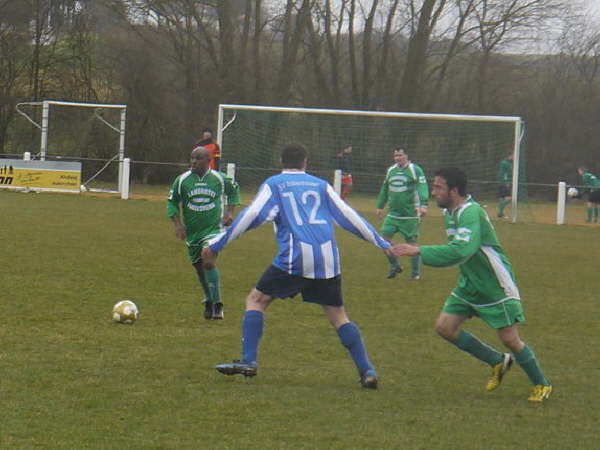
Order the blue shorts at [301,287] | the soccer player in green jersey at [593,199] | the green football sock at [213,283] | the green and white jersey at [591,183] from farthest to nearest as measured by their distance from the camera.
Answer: the soccer player in green jersey at [593,199]
the green and white jersey at [591,183]
the green football sock at [213,283]
the blue shorts at [301,287]

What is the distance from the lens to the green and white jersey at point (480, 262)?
6152 mm

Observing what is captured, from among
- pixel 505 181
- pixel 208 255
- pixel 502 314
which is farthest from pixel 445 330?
pixel 505 181

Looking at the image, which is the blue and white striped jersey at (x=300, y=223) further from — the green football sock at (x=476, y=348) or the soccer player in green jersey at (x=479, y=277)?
the green football sock at (x=476, y=348)

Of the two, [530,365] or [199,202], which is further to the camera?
[199,202]

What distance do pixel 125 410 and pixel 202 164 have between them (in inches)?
153

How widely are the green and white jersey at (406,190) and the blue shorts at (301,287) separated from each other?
22.9ft

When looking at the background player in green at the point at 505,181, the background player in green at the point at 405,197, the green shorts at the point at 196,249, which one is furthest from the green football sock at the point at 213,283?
the background player in green at the point at 505,181

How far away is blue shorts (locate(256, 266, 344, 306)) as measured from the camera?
6488 mm

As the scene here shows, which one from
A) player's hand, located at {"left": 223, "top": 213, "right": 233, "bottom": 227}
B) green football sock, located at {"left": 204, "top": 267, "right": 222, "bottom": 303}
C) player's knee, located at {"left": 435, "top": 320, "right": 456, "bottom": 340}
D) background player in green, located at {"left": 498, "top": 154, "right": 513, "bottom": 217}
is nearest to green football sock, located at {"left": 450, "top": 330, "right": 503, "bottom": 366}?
player's knee, located at {"left": 435, "top": 320, "right": 456, "bottom": 340}

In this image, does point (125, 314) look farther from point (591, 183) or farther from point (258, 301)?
point (591, 183)

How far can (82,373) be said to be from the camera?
672 cm

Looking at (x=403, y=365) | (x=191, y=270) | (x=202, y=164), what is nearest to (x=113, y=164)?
(x=191, y=270)

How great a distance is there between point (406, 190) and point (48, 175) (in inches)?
628

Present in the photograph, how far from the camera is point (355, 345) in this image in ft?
21.5
